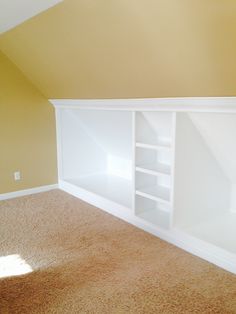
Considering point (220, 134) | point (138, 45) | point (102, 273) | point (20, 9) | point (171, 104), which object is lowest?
point (102, 273)

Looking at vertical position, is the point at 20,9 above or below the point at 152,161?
above


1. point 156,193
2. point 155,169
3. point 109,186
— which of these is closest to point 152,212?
point 156,193

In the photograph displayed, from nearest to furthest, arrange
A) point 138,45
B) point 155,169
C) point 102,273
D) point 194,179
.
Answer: point 138,45 < point 102,273 < point 194,179 < point 155,169

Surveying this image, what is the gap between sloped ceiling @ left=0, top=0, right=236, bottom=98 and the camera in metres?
1.50

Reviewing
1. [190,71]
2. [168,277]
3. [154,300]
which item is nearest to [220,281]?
[168,277]

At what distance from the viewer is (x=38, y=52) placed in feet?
9.09

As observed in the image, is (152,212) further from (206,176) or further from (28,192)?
(28,192)

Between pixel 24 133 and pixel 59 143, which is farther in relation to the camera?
pixel 59 143

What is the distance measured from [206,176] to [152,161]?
0.57 m

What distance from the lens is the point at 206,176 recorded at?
103 inches

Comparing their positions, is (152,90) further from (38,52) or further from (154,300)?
(154,300)

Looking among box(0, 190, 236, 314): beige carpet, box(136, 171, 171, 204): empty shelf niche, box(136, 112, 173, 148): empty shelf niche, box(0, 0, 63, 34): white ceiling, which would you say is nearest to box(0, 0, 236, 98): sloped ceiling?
box(0, 0, 63, 34): white ceiling

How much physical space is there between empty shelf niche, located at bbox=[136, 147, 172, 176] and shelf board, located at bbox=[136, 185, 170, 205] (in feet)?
0.72

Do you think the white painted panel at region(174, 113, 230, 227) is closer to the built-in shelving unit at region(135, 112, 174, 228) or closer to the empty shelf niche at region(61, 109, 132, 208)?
the built-in shelving unit at region(135, 112, 174, 228)
